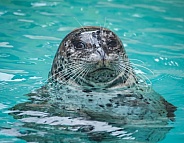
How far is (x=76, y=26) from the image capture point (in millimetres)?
10938

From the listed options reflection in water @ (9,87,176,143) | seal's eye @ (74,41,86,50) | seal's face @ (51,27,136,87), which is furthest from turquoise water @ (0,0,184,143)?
seal's eye @ (74,41,86,50)

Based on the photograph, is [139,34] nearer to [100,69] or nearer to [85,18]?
[85,18]

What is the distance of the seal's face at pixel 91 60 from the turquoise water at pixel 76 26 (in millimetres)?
896

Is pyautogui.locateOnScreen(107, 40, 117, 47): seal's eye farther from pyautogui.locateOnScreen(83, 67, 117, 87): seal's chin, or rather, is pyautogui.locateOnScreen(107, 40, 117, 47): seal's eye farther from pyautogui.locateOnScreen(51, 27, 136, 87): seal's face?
pyautogui.locateOnScreen(83, 67, 117, 87): seal's chin

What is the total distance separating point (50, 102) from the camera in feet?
19.4

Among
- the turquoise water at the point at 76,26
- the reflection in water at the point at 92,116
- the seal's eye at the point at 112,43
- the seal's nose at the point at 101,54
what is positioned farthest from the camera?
the turquoise water at the point at 76,26

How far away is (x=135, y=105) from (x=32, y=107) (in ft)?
4.11

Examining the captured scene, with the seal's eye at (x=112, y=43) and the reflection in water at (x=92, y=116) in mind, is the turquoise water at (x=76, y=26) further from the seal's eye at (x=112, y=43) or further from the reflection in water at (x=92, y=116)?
the seal's eye at (x=112, y=43)

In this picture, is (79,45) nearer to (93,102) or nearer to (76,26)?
(93,102)

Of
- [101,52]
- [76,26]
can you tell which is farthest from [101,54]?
[76,26]

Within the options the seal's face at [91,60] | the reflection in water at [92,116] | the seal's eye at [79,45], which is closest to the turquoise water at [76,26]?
the reflection in water at [92,116]

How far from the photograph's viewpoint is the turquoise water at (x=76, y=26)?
23.9ft

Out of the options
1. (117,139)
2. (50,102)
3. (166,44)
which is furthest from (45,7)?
(117,139)

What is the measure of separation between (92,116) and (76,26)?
5.61 m
